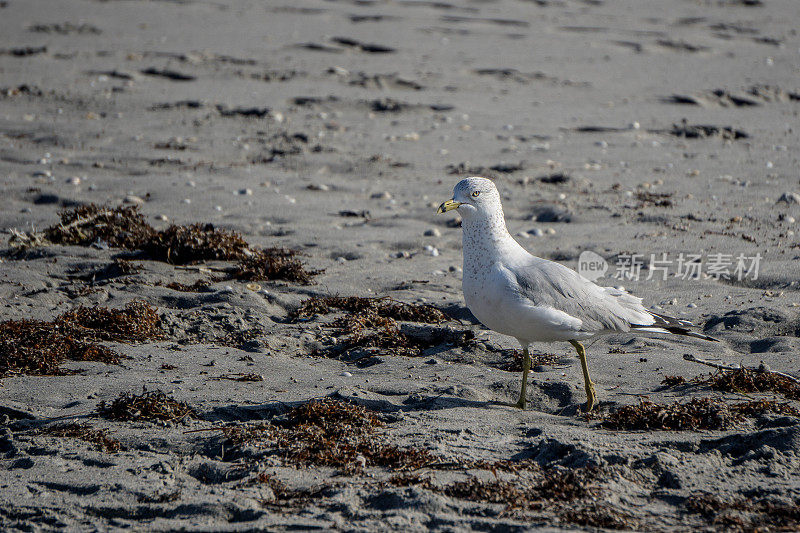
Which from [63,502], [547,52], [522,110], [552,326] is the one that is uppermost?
[547,52]

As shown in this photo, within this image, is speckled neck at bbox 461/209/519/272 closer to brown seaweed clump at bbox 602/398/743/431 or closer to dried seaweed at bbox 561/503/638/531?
brown seaweed clump at bbox 602/398/743/431

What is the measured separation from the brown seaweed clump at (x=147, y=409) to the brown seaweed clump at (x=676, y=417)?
1973 mm

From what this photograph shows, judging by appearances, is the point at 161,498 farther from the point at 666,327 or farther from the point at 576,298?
the point at 666,327

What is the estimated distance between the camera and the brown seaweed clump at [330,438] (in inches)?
146

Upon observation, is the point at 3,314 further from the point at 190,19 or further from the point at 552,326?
the point at 190,19

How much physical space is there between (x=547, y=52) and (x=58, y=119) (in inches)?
286

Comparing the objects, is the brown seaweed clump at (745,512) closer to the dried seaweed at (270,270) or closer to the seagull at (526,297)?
the seagull at (526,297)

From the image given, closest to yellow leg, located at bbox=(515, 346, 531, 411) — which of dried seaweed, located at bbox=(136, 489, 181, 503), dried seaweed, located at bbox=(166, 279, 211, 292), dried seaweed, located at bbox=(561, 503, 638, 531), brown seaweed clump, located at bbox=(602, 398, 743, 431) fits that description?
brown seaweed clump, located at bbox=(602, 398, 743, 431)

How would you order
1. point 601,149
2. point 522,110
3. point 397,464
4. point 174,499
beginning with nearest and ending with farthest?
point 174,499
point 397,464
point 601,149
point 522,110

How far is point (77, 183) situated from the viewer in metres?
8.51

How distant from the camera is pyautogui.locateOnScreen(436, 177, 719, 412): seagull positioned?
446 centimetres

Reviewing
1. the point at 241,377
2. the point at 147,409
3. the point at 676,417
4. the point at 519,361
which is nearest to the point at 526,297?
the point at 519,361

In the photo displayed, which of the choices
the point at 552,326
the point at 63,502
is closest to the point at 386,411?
the point at 552,326

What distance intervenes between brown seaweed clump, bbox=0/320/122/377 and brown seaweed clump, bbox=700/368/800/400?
3242 millimetres
